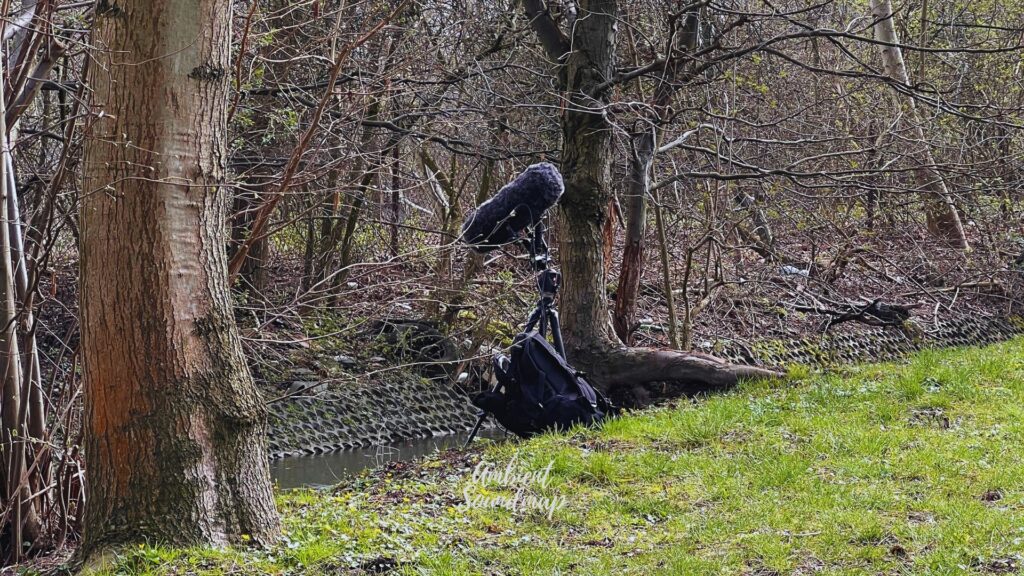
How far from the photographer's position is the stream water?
9.48 metres

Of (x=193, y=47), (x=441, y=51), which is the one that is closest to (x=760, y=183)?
(x=441, y=51)

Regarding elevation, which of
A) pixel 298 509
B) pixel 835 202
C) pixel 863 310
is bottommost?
pixel 298 509

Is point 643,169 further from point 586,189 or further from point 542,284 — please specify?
point 542,284

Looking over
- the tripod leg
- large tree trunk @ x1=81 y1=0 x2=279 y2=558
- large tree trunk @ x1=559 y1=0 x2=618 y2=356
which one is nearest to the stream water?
large tree trunk @ x1=559 y1=0 x2=618 y2=356

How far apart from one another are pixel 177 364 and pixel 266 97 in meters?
5.70

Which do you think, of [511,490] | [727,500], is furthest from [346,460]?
[727,500]

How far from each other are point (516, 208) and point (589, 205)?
2.17 metres

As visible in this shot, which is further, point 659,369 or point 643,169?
point 643,169

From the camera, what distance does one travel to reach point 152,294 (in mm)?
4367

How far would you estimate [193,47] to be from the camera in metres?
4.43

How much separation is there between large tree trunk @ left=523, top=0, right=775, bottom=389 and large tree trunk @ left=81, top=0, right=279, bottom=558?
5.22m

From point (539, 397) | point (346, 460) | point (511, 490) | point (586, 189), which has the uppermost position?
point (586, 189)

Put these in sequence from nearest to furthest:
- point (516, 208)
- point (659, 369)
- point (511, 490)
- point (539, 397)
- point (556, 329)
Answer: point (511, 490) < point (516, 208) < point (539, 397) < point (556, 329) < point (659, 369)

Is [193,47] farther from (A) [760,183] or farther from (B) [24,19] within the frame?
(A) [760,183]
